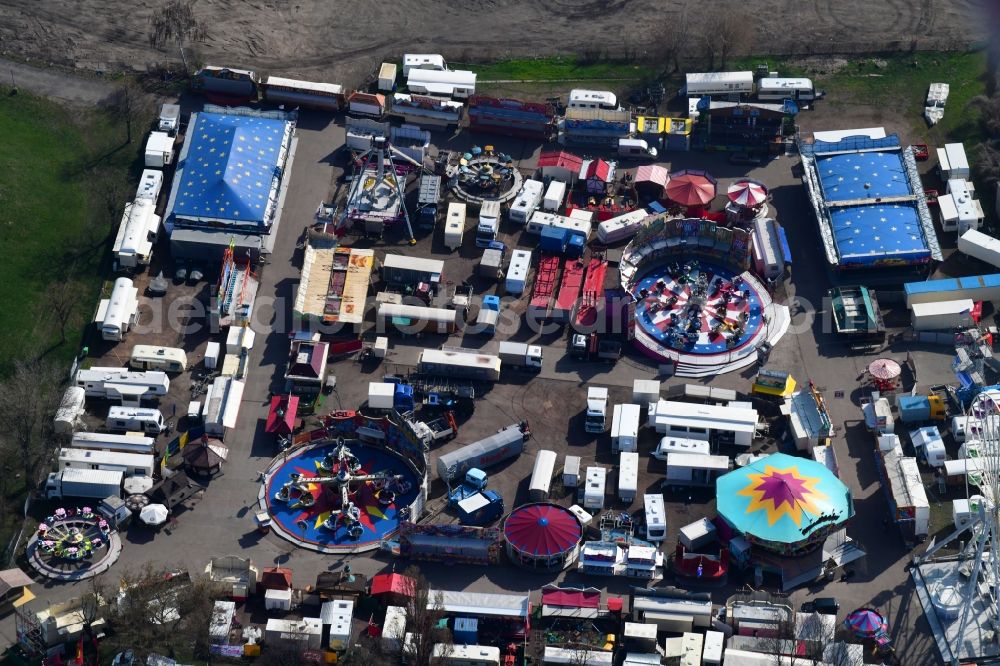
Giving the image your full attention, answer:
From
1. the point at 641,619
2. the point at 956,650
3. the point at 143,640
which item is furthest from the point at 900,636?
the point at 143,640

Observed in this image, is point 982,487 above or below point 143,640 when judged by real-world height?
above

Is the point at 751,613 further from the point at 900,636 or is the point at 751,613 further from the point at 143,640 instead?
the point at 143,640

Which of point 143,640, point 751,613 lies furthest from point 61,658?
point 751,613

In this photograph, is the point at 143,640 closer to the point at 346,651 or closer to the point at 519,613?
the point at 346,651

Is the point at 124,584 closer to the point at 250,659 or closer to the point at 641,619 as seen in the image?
the point at 250,659

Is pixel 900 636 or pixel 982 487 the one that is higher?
pixel 982 487
